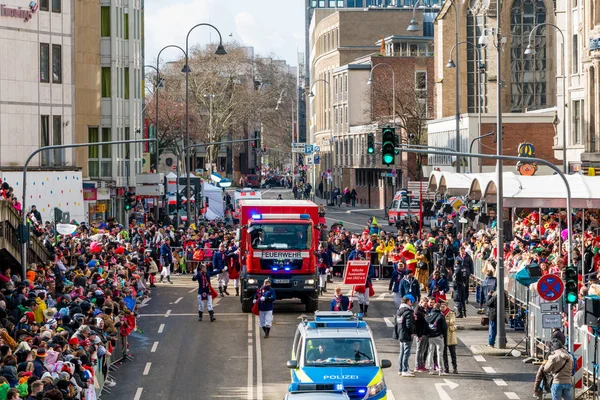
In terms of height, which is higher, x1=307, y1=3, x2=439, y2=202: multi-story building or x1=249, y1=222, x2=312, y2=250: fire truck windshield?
x1=307, y1=3, x2=439, y2=202: multi-story building

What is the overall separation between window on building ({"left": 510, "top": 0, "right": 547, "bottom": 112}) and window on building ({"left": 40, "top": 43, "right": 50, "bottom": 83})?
136ft

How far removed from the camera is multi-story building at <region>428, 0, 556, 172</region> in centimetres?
7775

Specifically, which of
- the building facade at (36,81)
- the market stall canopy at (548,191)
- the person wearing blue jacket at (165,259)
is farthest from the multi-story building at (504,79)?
the person wearing blue jacket at (165,259)

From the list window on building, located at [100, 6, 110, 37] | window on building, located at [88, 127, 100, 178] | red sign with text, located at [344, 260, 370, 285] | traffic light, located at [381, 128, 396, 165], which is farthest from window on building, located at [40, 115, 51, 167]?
traffic light, located at [381, 128, 396, 165]

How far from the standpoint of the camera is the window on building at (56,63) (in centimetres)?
5456

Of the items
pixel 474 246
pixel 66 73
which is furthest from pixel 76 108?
pixel 474 246

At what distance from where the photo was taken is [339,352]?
2142 centimetres

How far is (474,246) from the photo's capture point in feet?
142

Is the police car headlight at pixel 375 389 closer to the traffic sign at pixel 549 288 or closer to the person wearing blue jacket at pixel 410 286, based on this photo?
the traffic sign at pixel 549 288

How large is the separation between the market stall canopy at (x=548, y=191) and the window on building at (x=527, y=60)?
4648 centimetres

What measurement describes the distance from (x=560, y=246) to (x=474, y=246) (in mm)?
8681

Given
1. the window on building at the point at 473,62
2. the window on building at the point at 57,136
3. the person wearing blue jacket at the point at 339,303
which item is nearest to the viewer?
the person wearing blue jacket at the point at 339,303

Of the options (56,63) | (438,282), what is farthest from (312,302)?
(56,63)

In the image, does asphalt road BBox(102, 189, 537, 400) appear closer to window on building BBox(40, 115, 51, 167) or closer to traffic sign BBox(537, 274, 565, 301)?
traffic sign BBox(537, 274, 565, 301)
